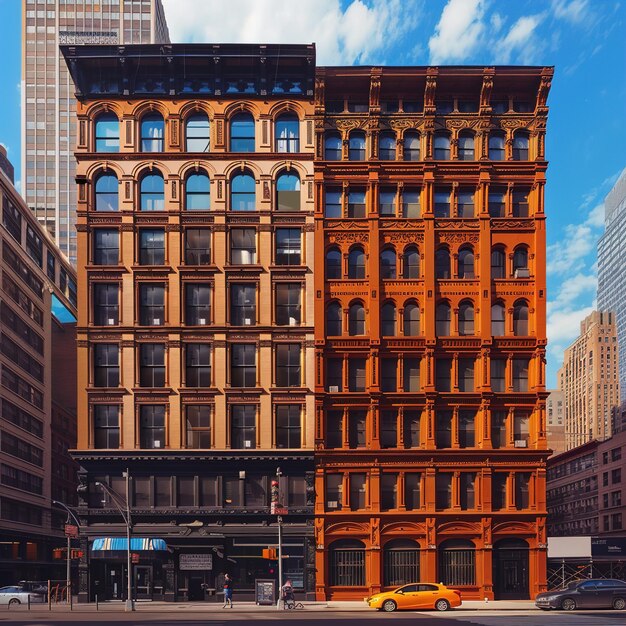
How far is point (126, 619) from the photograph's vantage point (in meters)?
33.9

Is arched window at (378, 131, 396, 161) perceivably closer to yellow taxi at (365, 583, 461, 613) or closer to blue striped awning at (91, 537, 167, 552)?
yellow taxi at (365, 583, 461, 613)

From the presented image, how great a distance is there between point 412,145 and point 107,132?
2027cm

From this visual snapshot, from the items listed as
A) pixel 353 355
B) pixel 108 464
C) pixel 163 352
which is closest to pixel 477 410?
pixel 353 355

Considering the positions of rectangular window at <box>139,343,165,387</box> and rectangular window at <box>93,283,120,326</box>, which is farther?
rectangular window at <box>93,283,120,326</box>

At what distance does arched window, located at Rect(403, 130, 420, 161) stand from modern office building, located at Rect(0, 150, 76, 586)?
3815cm

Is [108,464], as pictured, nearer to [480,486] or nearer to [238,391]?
[238,391]

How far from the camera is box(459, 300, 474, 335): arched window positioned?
50469 millimetres

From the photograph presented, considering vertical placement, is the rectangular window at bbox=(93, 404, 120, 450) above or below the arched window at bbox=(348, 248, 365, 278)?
below

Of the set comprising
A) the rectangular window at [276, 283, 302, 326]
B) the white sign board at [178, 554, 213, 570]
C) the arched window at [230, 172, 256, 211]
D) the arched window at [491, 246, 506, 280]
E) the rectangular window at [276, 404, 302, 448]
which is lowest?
the white sign board at [178, 554, 213, 570]

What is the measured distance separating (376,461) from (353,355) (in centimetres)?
687

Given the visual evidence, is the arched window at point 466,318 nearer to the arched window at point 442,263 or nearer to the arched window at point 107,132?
the arched window at point 442,263

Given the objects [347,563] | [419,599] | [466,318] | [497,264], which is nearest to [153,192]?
[466,318]

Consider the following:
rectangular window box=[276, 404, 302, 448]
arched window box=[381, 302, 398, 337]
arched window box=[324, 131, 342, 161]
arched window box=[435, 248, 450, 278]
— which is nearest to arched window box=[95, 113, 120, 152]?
arched window box=[324, 131, 342, 161]

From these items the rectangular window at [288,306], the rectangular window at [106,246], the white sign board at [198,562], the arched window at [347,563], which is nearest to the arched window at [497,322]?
the rectangular window at [288,306]
